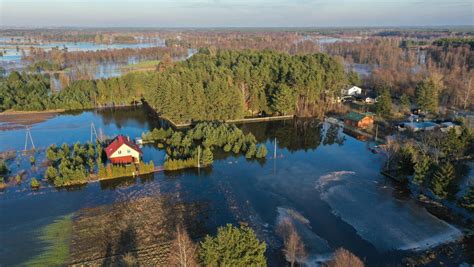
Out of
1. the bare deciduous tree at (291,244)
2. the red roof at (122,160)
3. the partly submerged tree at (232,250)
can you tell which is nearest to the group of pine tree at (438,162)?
the bare deciduous tree at (291,244)

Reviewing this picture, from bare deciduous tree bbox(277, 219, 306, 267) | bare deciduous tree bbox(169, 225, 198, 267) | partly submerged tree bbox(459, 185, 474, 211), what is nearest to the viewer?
bare deciduous tree bbox(169, 225, 198, 267)

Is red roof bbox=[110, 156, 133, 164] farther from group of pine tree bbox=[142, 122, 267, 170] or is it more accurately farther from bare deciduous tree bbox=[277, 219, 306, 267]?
bare deciduous tree bbox=[277, 219, 306, 267]

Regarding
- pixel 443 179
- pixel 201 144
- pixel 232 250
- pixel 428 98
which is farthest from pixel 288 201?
pixel 428 98

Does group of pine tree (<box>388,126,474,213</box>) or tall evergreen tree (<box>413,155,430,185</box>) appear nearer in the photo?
group of pine tree (<box>388,126,474,213</box>)

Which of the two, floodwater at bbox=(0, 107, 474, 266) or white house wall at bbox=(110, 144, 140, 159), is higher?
white house wall at bbox=(110, 144, 140, 159)

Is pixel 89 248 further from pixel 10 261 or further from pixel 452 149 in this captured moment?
pixel 452 149

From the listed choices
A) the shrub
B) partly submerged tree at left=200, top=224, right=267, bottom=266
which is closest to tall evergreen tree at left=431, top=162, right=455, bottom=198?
partly submerged tree at left=200, top=224, right=267, bottom=266

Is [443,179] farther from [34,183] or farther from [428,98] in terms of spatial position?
[34,183]
